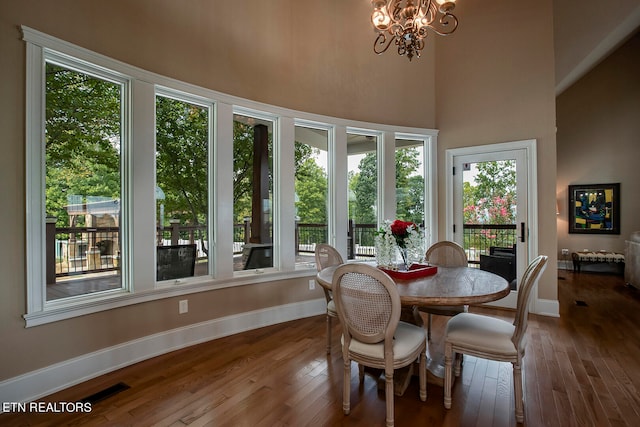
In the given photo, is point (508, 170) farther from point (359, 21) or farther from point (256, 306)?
point (256, 306)

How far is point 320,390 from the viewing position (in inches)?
88.4

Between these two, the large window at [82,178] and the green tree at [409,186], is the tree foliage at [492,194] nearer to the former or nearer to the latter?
the green tree at [409,186]

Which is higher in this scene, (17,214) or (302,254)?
(17,214)

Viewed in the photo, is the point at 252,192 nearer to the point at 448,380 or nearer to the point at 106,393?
the point at 106,393

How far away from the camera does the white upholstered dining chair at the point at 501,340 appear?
189 cm

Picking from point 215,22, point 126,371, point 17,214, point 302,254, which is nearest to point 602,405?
point 302,254

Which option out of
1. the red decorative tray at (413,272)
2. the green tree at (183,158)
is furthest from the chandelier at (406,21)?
the green tree at (183,158)

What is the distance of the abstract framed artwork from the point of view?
22.5 ft

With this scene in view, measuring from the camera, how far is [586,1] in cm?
487

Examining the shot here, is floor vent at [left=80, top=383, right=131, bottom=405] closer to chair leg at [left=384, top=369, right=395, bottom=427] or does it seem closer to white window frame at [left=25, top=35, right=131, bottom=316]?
white window frame at [left=25, top=35, right=131, bottom=316]

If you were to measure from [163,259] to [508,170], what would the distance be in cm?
439

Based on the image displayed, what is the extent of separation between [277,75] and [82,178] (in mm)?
2296

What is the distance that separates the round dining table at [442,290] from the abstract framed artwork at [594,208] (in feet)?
21.3

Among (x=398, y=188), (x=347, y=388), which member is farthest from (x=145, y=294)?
(x=398, y=188)
